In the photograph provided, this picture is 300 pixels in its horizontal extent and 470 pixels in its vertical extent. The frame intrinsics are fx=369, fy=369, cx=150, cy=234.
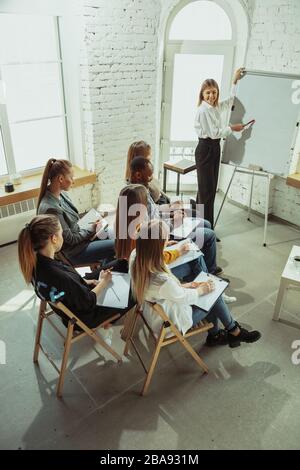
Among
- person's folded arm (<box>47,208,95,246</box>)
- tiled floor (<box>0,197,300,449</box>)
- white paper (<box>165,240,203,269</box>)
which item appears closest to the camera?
tiled floor (<box>0,197,300,449</box>)

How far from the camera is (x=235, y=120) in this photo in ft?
13.5

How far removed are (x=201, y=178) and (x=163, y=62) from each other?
166 centimetres

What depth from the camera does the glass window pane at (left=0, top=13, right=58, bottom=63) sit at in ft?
12.1

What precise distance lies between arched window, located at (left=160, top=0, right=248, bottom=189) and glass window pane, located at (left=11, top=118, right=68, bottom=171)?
4.70 ft

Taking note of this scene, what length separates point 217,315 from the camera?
106 inches

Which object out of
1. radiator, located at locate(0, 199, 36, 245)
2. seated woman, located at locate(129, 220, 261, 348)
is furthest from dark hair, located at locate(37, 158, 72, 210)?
radiator, located at locate(0, 199, 36, 245)

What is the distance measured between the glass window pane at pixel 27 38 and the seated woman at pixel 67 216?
1708 mm

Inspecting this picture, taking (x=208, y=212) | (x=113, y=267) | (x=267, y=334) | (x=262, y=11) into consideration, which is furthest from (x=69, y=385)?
(x=262, y=11)

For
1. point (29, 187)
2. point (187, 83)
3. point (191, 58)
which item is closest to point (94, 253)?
point (29, 187)

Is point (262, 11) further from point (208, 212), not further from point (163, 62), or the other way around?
point (208, 212)

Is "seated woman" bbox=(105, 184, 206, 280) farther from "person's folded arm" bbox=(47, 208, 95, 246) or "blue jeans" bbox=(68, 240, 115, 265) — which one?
"person's folded arm" bbox=(47, 208, 95, 246)

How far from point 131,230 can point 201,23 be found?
11.0 ft

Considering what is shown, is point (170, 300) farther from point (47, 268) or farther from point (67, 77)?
point (67, 77)

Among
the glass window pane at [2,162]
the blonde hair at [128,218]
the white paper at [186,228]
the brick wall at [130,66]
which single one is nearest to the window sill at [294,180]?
the brick wall at [130,66]
